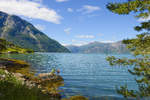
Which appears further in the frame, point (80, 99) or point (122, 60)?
point (80, 99)

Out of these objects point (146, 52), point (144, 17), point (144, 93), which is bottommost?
point (144, 93)

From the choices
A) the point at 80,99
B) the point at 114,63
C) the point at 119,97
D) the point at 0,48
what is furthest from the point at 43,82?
the point at 0,48

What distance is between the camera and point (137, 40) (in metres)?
13.1

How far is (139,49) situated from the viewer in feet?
43.1

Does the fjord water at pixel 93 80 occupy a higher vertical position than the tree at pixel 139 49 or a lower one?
lower

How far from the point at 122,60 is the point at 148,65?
2208 millimetres

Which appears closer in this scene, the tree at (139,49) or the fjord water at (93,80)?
the tree at (139,49)

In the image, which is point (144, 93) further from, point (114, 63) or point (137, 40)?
point (137, 40)

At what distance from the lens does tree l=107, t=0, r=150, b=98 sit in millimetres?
12047

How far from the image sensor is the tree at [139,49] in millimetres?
12047

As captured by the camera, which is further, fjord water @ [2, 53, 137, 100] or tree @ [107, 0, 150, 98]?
fjord water @ [2, 53, 137, 100]

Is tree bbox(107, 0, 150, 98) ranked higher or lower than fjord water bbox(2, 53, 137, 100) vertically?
higher

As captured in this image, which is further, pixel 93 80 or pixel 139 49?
pixel 93 80

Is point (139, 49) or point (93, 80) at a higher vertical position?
point (139, 49)
